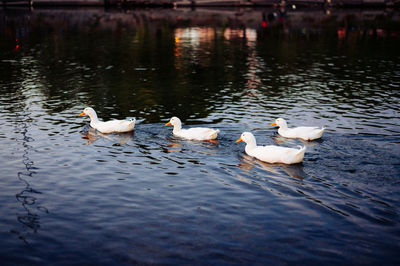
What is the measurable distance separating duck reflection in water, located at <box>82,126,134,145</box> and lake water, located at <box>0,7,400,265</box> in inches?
5.3

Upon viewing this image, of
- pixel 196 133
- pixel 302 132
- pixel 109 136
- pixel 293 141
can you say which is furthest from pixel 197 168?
pixel 109 136

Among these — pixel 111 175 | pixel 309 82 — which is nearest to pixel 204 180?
pixel 111 175

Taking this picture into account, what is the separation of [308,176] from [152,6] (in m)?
120

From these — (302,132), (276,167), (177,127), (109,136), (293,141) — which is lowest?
(276,167)

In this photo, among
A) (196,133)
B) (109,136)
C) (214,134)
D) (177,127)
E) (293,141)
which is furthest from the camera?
(109,136)

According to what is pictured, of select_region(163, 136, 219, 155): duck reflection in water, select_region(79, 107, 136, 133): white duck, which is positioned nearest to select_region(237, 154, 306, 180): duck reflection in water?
select_region(163, 136, 219, 155): duck reflection in water

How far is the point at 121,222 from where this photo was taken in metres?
14.6

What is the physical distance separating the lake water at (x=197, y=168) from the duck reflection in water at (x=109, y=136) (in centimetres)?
13

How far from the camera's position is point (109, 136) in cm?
2300

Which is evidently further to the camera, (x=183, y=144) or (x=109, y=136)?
(x=109, y=136)

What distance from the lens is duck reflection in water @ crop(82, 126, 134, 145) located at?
22.2m

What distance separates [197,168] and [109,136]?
20.1 ft

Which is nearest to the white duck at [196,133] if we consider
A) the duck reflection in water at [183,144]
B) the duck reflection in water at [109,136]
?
the duck reflection in water at [183,144]

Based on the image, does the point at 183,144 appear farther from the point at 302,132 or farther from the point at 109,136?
the point at 302,132
